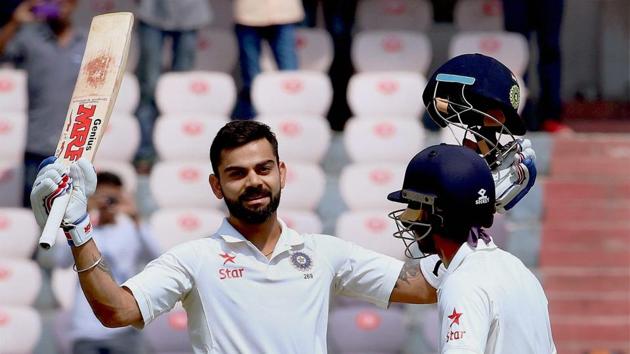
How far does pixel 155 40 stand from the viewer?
375 inches

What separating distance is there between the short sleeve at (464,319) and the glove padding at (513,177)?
0.67 m

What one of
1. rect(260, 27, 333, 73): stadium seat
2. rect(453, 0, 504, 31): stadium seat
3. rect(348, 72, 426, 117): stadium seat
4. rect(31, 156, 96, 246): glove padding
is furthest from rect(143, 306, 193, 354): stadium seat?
rect(31, 156, 96, 246): glove padding

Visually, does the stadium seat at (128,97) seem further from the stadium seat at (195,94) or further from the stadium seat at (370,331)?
the stadium seat at (370,331)

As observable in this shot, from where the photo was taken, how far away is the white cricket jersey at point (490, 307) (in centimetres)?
385

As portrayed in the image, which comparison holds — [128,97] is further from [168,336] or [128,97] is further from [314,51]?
[168,336]

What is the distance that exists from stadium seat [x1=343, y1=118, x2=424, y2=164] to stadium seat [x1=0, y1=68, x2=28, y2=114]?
2067 mm

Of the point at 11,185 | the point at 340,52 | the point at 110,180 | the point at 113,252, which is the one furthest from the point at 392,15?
the point at 113,252

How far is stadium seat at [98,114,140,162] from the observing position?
355 inches

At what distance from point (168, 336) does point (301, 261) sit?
3.63m

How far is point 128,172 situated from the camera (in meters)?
8.86

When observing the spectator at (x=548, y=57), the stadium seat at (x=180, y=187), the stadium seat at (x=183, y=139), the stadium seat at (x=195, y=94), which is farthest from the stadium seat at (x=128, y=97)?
the spectator at (x=548, y=57)

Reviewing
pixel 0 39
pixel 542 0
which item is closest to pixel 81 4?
pixel 0 39

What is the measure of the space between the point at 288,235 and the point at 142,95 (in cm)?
499

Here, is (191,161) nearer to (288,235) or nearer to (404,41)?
(404,41)
